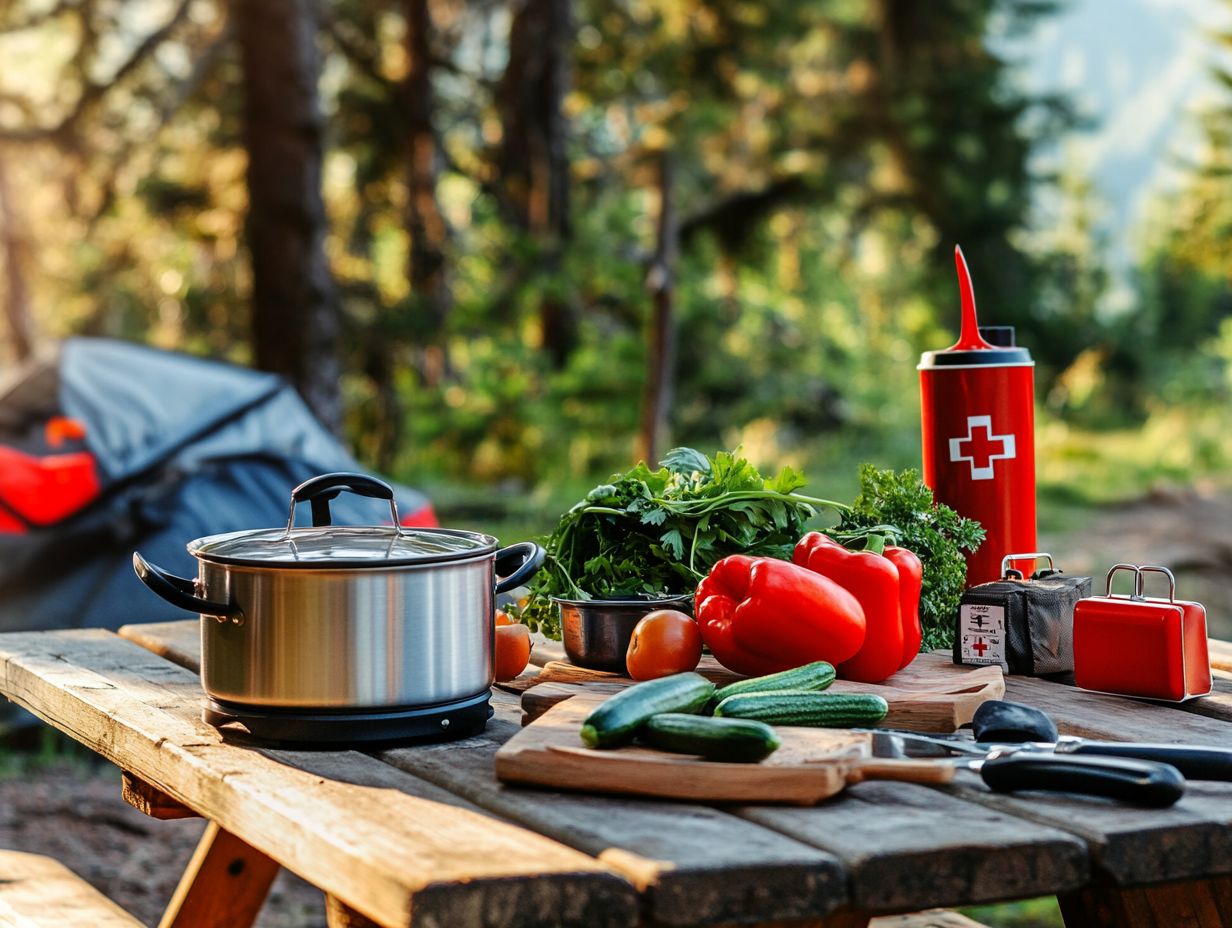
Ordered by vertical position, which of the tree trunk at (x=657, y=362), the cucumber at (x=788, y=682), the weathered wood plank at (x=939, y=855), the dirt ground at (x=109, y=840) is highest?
the tree trunk at (x=657, y=362)

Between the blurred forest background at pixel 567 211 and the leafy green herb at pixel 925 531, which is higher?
the blurred forest background at pixel 567 211

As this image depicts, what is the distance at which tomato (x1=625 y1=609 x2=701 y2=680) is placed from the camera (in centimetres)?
211

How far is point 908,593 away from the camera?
2205mm

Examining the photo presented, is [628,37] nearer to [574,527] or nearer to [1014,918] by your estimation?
[1014,918]

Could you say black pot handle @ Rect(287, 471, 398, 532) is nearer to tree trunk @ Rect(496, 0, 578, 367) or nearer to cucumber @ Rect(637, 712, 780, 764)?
cucumber @ Rect(637, 712, 780, 764)

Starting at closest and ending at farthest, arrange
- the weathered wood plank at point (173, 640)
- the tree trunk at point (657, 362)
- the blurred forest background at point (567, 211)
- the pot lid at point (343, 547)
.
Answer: the pot lid at point (343, 547) → the weathered wood plank at point (173, 640) → the blurred forest background at point (567, 211) → the tree trunk at point (657, 362)

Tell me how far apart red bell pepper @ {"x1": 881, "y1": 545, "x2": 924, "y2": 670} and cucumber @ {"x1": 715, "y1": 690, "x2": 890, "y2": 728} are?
356 millimetres

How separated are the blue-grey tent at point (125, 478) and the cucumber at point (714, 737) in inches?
151

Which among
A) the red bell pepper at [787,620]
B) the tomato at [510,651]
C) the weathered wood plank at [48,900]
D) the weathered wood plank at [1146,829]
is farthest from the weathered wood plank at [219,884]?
the weathered wood plank at [1146,829]

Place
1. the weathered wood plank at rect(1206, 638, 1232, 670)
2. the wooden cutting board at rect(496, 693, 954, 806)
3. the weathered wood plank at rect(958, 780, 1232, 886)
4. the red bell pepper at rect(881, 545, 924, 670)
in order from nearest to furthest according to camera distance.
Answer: the weathered wood plank at rect(958, 780, 1232, 886) → the wooden cutting board at rect(496, 693, 954, 806) → the red bell pepper at rect(881, 545, 924, 670) → the weathered wood plank at rect(1206, 638, 1232, 670)

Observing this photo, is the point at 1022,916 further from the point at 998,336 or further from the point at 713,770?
the point at 713,770

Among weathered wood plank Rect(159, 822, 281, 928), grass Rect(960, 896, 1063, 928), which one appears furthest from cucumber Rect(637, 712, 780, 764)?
grass Rect(960, 896, 1063, 928)

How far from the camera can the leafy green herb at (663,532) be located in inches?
93.6

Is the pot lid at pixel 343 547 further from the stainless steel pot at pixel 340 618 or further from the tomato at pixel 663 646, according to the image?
the tomato at pixel 663 646
